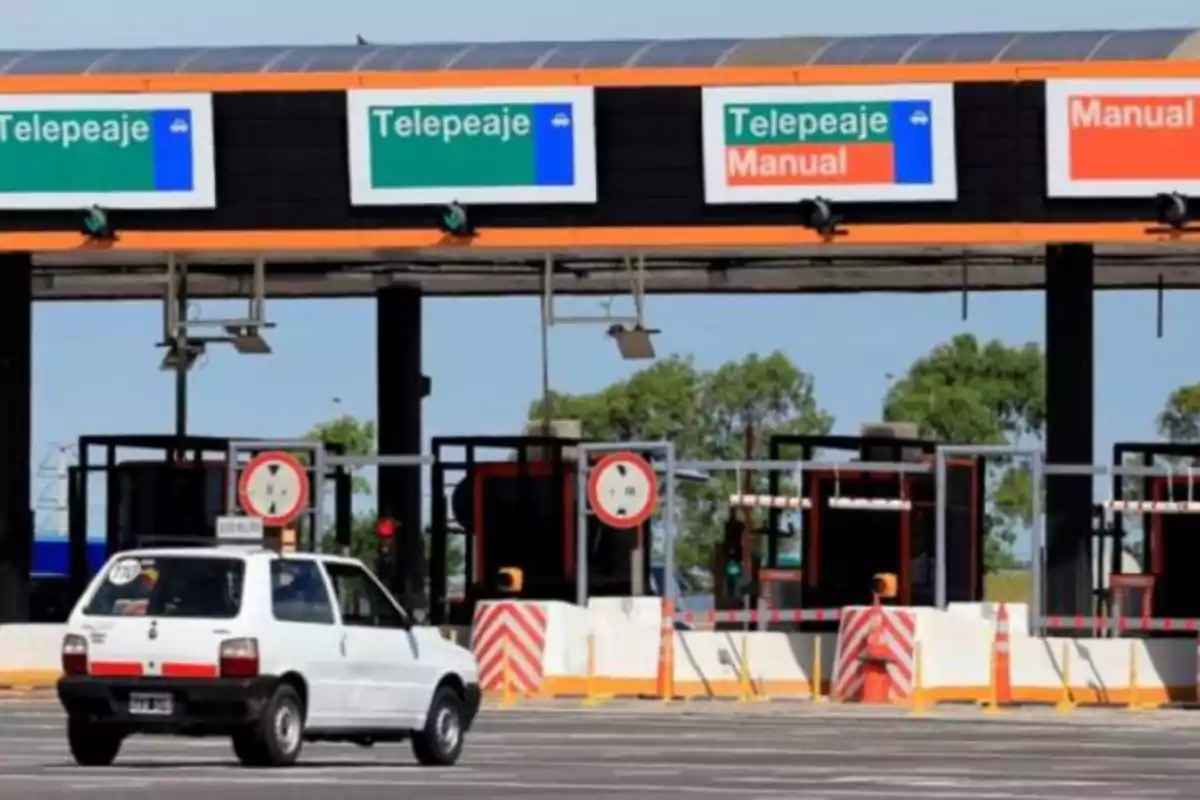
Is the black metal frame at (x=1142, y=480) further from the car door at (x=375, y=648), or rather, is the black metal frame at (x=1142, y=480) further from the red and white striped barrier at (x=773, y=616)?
the car door at (x=375, y=648)

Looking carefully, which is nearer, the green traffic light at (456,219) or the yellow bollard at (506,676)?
the yellow bollard at (506,676)

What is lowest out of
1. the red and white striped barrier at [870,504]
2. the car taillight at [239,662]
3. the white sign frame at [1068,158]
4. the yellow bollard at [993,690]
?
the yellow bollard at [993,690]

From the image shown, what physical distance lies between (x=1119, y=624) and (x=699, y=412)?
185 ft

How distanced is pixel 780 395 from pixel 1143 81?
6066cm

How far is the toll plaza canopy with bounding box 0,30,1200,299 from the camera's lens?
40406 millimetres

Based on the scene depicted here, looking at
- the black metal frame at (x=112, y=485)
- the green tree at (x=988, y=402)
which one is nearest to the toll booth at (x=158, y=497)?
the black metal frame at (x=112, y=485)

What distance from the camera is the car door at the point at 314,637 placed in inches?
992

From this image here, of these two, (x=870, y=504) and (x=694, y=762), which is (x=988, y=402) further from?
(x=694, y=762)

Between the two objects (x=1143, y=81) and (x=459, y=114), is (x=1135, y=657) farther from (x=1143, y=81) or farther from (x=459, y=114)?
(x=459, y=114)

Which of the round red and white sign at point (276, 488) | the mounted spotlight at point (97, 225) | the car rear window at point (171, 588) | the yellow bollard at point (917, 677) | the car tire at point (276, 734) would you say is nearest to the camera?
the car tire at point (276, 734)

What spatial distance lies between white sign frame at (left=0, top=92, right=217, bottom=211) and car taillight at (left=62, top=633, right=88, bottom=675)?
699 inches

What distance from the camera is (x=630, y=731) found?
32.5 meters

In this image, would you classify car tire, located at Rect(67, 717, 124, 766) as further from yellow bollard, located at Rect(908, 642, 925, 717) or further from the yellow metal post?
the yellow metal post

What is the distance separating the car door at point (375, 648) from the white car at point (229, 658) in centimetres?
2
